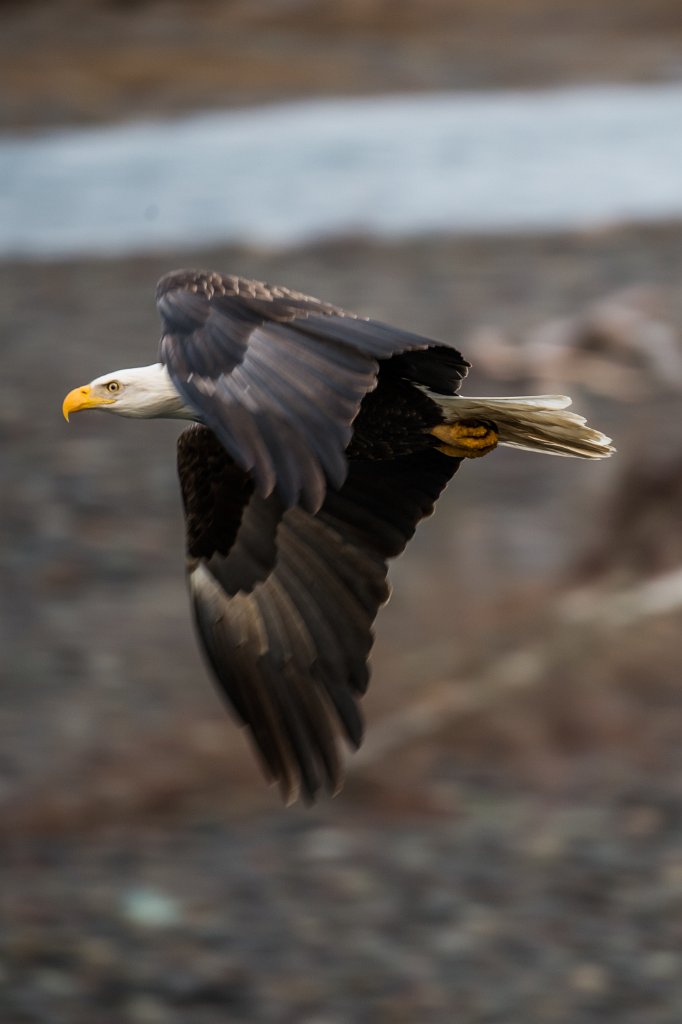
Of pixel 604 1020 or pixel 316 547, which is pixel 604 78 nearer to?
pixel 604 1020

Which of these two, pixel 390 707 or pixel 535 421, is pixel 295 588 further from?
pixel 390 707

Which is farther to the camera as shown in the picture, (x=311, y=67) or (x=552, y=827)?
(x=311, y=67)

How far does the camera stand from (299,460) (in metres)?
4.29

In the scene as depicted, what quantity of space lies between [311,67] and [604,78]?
11.0 feet

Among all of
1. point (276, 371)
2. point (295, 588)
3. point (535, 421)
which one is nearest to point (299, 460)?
point (276, 371)

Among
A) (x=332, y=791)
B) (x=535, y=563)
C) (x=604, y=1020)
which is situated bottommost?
(x=332, y=791)

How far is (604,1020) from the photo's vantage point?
1392cm

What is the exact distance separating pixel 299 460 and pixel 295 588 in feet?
6.72

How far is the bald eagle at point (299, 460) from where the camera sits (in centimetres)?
447

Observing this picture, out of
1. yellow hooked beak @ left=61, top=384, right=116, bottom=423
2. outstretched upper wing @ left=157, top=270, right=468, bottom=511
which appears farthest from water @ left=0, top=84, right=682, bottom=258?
outstretched upper wing @ left=157, top=270, right=468, bottom=511

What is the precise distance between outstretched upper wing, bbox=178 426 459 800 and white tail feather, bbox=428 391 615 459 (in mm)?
361

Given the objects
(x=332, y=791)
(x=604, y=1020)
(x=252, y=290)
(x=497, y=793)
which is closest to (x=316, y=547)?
(x=332, y=791)

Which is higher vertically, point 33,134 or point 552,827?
point 33,134

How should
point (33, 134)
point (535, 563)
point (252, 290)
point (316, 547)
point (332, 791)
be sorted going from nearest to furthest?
point (252, 290) → point (332, 791) → point (316, 547) → point (535, 563) → point (33, 134)
